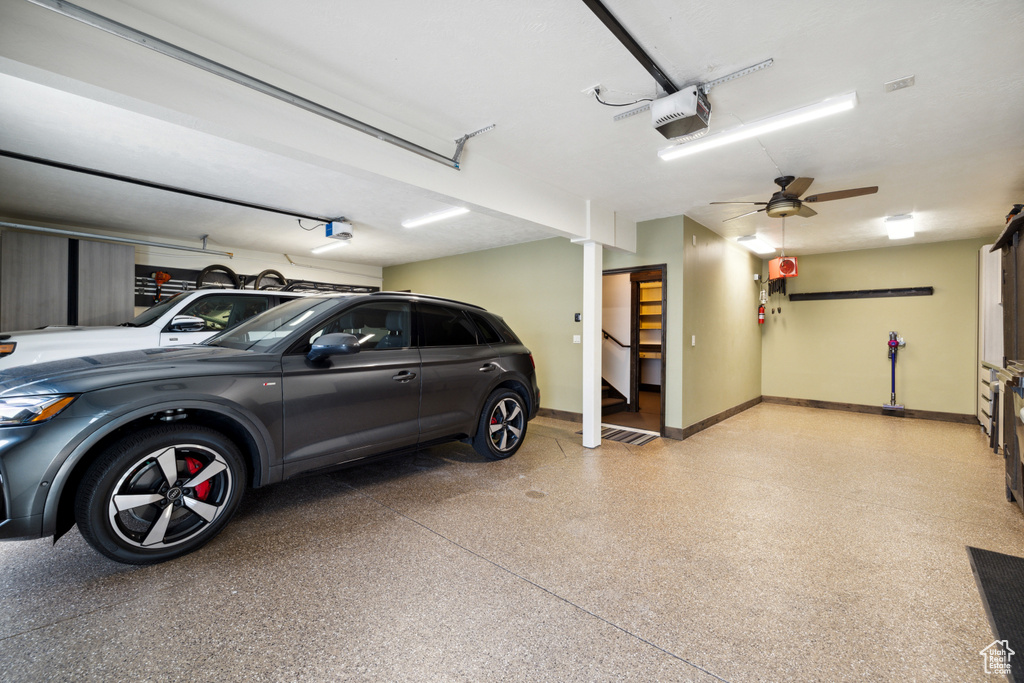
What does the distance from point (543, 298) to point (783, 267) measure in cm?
364

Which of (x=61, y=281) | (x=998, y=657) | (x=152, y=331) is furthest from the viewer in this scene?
(x=61, y=281)

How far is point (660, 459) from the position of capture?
410cm

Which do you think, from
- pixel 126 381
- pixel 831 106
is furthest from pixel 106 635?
pixel 831 106

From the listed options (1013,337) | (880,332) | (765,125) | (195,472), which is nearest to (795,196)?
(765,125)

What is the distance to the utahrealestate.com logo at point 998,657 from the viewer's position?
149cm

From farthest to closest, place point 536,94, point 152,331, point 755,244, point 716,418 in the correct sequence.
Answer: point 755,244 < point 716,418 < point 152,331 < point 536,94

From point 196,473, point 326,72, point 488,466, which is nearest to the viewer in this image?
point 196,473

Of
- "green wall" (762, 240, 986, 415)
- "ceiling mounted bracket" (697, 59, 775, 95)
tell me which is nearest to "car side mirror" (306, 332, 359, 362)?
"ceiling mounted bracket" (697, 59, 775, 95)

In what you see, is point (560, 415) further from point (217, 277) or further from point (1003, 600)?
point (217, 277)

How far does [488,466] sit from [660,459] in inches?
64.8

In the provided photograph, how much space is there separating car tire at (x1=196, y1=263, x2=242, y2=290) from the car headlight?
16.4ft

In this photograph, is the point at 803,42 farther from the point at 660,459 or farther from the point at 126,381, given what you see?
the point at 126,381

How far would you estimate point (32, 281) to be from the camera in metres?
5.02

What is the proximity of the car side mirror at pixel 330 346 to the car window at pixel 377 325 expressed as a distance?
22 centimetres
